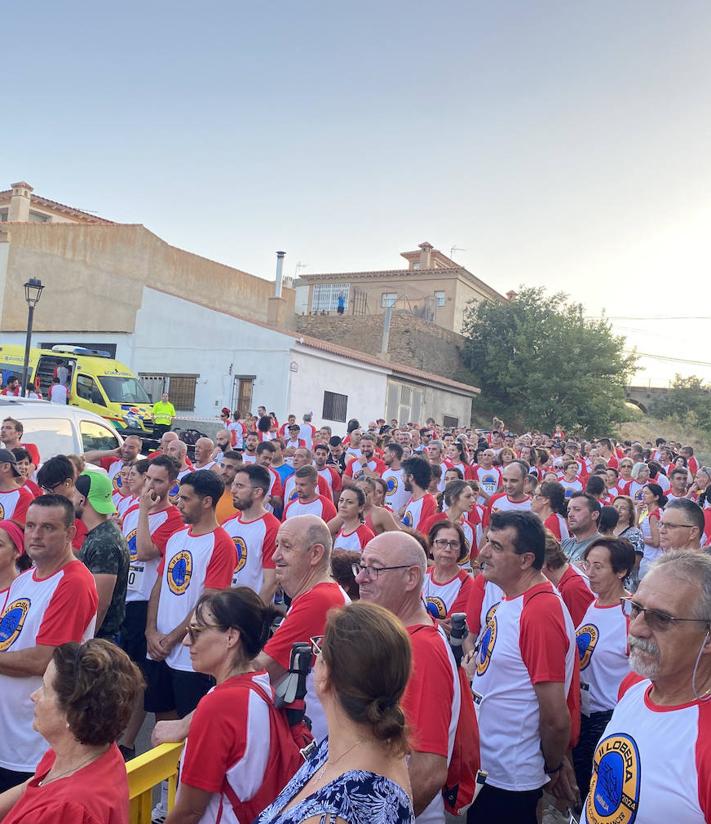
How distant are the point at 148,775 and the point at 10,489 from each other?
3781mm

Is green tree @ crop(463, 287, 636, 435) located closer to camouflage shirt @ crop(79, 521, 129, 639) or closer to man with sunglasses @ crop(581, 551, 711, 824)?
camouflage shirt @ crop(79, 521, 129, 639)

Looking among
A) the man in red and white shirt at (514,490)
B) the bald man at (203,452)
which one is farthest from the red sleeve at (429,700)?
the bald man at (203,452)

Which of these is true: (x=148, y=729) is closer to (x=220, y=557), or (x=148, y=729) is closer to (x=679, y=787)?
(x=220, y=557)

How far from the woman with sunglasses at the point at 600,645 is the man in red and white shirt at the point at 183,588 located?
7.17 ft

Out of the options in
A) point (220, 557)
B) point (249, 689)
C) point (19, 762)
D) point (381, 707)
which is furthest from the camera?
point (220, 557)

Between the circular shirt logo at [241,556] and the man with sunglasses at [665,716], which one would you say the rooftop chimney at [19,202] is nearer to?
the circular shirt logo at [241,556]

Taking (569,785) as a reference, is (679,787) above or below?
above

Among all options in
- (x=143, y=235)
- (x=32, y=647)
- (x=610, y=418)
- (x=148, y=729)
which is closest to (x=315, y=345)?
(x=143, y=235)

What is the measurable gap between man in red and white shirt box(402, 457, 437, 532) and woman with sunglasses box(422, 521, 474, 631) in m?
2.87

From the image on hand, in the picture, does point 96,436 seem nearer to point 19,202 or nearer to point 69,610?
point 69,610

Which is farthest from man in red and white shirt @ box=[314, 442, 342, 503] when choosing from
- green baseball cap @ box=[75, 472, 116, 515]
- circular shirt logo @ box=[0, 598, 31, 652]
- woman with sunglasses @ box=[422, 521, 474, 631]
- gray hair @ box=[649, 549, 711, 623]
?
gray hair @ box=[649, 549, 711, 623]

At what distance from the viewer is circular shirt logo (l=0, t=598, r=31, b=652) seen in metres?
3.58

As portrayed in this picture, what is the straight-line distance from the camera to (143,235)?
29.4 meters

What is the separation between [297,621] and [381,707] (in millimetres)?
1396
